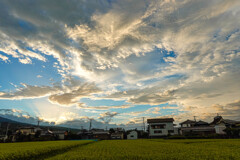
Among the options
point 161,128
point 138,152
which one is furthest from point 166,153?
point 161,128

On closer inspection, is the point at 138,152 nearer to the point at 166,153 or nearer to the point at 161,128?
the point at 166,153

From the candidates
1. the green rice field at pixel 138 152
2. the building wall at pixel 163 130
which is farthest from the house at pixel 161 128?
the green rice field at pixel 138 152

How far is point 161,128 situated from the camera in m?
58.9

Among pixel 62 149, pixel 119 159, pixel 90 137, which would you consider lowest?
pixel 90 137

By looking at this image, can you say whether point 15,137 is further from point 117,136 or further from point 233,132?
point 233,132

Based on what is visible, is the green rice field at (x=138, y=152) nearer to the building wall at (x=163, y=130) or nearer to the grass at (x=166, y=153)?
the grass at (x=166, y=153)

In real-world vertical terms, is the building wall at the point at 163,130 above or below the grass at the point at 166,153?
below

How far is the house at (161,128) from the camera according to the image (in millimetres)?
58434

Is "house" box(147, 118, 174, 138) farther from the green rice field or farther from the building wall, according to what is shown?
the green rice field

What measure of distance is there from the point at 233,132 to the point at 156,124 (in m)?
26.6

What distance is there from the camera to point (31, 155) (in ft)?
41.4

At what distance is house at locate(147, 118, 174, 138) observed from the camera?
2301 inches

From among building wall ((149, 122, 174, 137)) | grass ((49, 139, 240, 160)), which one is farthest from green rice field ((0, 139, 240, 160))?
building wall ((149, 122, 174, 137))

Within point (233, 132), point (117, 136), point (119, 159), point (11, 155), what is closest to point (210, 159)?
point (119, 159)
